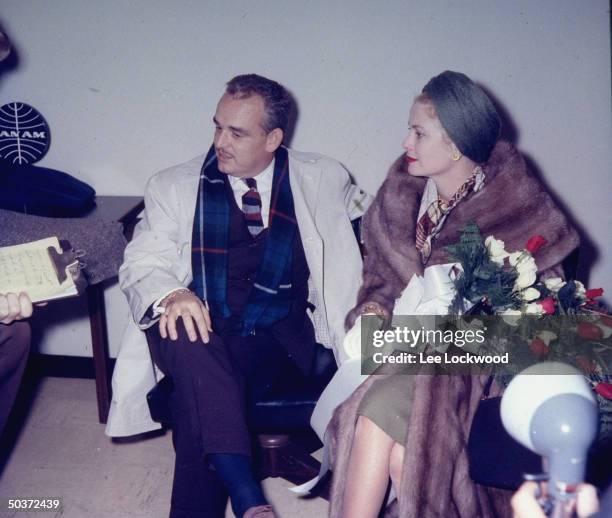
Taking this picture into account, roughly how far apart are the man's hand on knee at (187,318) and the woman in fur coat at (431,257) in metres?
0.45

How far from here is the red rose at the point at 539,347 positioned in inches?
58.7

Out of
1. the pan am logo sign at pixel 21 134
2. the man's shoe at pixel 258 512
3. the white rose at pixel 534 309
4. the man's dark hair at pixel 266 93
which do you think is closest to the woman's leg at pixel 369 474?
the man's shoe at pixel 258 512

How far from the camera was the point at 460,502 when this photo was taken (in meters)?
1.56

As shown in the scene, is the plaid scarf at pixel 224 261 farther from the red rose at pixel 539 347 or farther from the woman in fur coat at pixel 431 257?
the red rose at pixel 539 347

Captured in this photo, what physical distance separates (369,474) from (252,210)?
0.94 meters

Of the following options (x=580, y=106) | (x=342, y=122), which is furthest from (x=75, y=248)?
(x=580, y=106)

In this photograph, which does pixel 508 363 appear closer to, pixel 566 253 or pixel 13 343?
pixel 566 253

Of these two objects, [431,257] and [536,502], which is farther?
[431,257]

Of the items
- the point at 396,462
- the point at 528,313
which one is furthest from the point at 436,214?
the point at 396,462

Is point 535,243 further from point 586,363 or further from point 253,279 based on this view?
point 253,279

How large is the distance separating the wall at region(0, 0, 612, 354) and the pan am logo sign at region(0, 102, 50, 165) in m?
0.05

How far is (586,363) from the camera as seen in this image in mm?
1511

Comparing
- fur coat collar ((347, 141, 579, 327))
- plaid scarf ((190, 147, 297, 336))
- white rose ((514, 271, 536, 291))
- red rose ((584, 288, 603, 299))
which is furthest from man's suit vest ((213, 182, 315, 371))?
red rose ((584, 288, 603, 299))

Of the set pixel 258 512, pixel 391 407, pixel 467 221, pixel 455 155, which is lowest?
pixel 258 512
